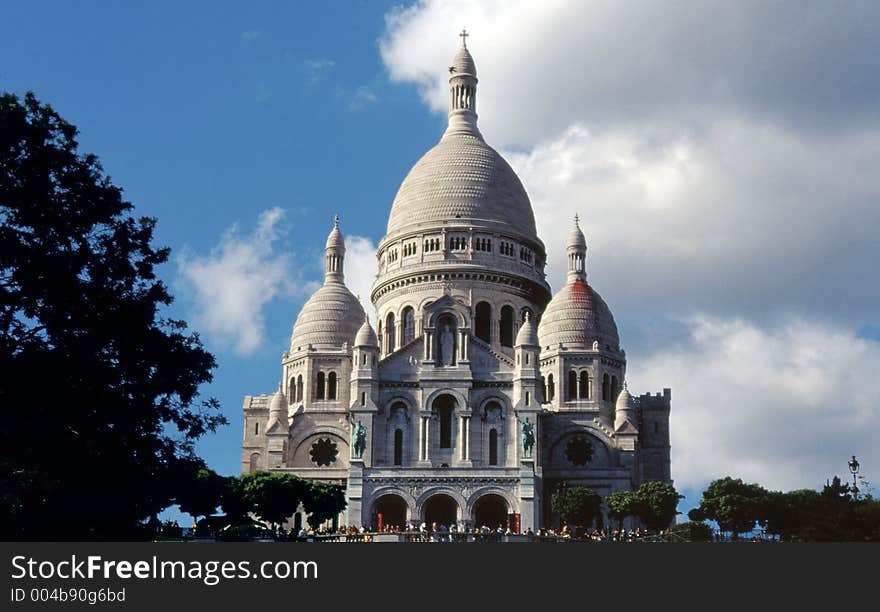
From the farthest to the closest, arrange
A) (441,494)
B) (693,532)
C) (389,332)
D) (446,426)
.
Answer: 1. (389,332)
2. (446,426)
3. (441,494)
4. (693,532)

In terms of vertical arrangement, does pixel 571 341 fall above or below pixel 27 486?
above

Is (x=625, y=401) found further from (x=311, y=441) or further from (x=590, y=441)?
(x=311, y=441)

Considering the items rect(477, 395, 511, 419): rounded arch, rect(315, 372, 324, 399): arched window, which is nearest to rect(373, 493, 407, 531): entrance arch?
rect(477, 395, 511, 419): rounded arch

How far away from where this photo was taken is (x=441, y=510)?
330 feet

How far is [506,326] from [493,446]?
1800 centimetres

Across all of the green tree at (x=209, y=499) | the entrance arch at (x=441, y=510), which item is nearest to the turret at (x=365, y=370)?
the entrance arch at (x=441, y=510)

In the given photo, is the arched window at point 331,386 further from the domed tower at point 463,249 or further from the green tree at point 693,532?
the green tree at point 693,532

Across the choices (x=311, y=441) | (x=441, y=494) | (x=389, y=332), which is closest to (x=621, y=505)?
(x=441, y=494)

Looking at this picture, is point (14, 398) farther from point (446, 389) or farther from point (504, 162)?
point (504, 162)

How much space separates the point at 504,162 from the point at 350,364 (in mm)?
23703

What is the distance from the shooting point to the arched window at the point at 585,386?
111m

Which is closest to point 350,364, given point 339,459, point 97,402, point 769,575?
point 339,459

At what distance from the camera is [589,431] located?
355 ft

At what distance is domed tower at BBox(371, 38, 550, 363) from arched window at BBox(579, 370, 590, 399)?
5650mm
